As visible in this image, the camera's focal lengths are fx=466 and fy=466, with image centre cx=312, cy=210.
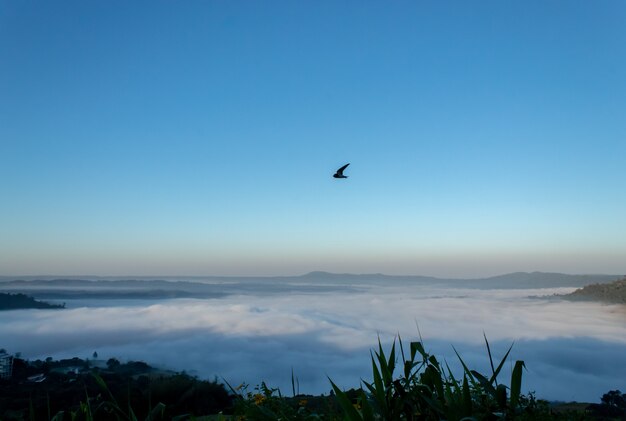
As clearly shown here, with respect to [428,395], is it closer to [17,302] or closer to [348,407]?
[348,407]

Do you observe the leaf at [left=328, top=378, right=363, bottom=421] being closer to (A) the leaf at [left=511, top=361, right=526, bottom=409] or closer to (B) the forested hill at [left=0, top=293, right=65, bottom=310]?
(A) the leaf at [left=511, top=361, right=526, bottom=409]

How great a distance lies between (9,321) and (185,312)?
3315cm

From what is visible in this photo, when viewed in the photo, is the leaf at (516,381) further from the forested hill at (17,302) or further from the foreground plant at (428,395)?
the forested hill at (17,302)

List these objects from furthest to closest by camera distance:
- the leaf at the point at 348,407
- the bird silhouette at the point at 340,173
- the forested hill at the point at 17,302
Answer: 1. the forested hill at the point at 17,302
2. the bird silhouette at the point at 340,173
3. the leaf at the point at 348,407

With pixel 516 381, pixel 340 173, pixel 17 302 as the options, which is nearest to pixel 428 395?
pixel 516 381

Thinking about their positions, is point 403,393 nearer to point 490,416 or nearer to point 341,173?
point 490,416

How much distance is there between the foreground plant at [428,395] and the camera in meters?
3.05

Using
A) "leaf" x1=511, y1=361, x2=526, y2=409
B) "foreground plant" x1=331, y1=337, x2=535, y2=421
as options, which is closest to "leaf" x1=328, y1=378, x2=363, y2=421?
"foreground plant" x1=331, y1=337, x2=535, y2=421

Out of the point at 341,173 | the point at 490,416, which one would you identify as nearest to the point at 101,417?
the point at 341,173

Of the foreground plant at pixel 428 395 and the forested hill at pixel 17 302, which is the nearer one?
the foreground plant at pixel 428 395

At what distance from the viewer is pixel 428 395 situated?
3.33 meters

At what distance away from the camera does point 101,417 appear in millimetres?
7086

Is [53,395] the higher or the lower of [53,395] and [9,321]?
the higher

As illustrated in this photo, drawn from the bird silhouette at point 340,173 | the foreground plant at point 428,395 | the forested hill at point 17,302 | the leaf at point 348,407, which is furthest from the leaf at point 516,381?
the forested hill at point 17,302
